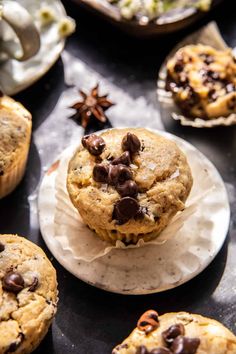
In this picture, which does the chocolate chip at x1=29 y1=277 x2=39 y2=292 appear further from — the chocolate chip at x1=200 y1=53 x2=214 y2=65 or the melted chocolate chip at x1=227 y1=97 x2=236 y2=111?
the chocolate chip at x1=200 y1=53 x2=214 y2=65

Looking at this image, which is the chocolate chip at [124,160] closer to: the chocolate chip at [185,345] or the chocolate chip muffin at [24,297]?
the chocolate chip muffin at [24,297]

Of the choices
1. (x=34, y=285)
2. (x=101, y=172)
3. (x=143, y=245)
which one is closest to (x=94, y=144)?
(x=101, y=172)

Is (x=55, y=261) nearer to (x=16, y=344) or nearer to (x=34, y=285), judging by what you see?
(x=34, y=285)

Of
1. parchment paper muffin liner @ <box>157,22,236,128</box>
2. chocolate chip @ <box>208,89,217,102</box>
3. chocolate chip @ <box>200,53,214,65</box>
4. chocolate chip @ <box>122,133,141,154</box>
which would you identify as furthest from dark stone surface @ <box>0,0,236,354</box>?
chocolate chip @ <box>122,133,141,154</box>

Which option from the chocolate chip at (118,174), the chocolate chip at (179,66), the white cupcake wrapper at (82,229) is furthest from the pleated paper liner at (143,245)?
the chocolate chip at (179,66)

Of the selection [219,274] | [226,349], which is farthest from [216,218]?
[226,349]

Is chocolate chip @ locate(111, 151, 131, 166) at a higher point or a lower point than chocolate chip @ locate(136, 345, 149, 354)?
higher
